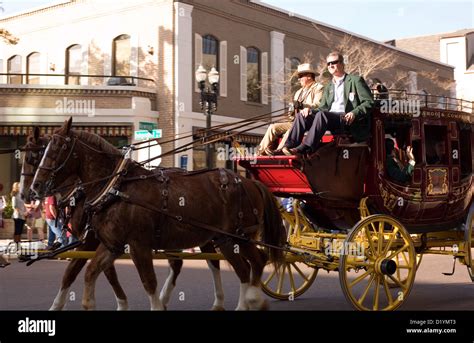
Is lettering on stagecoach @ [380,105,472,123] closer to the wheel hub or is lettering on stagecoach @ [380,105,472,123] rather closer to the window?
the window

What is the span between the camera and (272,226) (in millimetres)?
8242

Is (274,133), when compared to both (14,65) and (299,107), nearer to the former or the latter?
(299,107)

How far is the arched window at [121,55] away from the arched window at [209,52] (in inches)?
110

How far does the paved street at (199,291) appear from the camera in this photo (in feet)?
29.6

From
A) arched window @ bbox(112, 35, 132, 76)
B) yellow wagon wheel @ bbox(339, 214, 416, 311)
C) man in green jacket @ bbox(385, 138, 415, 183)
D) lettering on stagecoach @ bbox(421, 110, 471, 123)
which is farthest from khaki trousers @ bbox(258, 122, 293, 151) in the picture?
arched window @ bbox(112, 35, 132, 76)

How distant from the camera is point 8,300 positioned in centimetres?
967

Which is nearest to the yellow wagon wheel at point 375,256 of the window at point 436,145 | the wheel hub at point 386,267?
the wheel hub at point 386,267

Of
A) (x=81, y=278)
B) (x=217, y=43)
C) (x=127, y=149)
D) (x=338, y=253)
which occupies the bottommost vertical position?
(x=81, y=278)

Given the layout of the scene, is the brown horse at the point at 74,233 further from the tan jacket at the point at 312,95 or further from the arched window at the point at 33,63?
the arched window at the point at 33,63

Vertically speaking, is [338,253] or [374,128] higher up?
[374,128]

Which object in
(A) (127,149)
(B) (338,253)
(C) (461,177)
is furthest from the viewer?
(C) (461,177)

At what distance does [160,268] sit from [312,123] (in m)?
6.73
